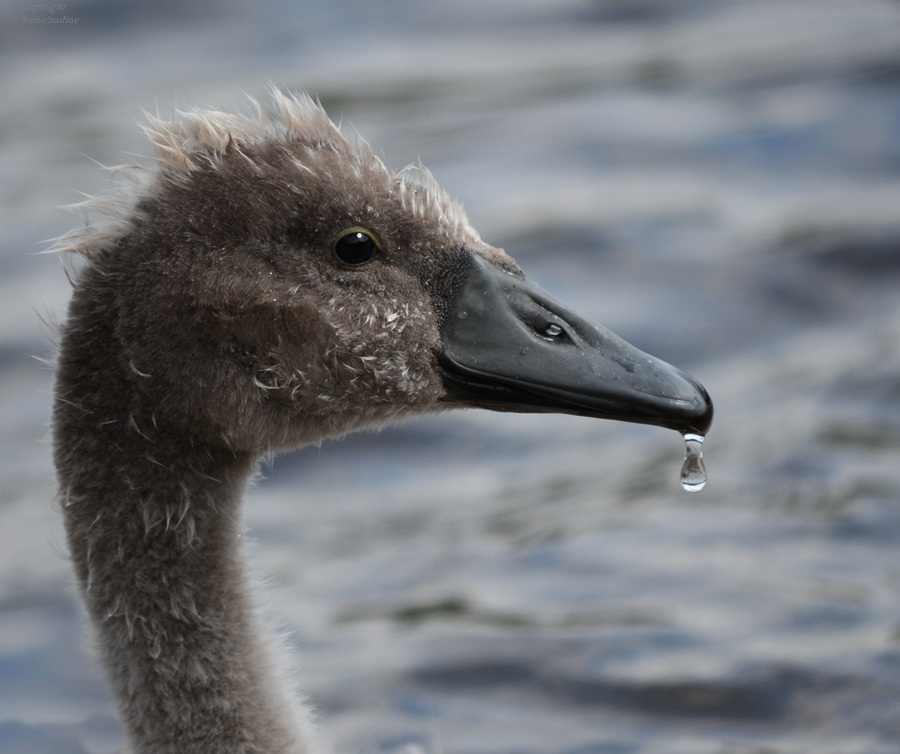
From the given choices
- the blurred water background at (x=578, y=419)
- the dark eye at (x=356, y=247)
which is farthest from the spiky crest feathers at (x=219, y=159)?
the blurred water background at (x=578, y=419)

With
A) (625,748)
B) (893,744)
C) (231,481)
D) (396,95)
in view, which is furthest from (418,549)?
(396,95)

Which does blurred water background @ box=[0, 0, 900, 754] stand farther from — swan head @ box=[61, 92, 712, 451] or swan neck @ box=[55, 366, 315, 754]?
swan head @ box=[61, 92, 712, 451]

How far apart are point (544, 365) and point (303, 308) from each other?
2.49 feet

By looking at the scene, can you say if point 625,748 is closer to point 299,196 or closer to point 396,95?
point 299,196

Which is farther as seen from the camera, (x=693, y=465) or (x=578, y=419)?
(x=578, y=419)

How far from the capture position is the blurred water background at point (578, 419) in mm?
7047

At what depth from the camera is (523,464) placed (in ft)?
29.5

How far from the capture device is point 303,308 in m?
4.78

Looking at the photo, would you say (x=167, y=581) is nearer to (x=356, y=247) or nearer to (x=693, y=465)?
(x=356, y=247)

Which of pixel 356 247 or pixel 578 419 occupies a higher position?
pixel 578 419

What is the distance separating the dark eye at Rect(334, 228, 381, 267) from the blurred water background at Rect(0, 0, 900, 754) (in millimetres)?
1461

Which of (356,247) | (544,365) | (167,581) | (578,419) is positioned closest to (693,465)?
(544,365)

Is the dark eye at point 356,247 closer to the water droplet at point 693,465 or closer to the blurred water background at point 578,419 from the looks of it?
the water droplet at point 693,465

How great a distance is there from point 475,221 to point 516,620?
158 inches
